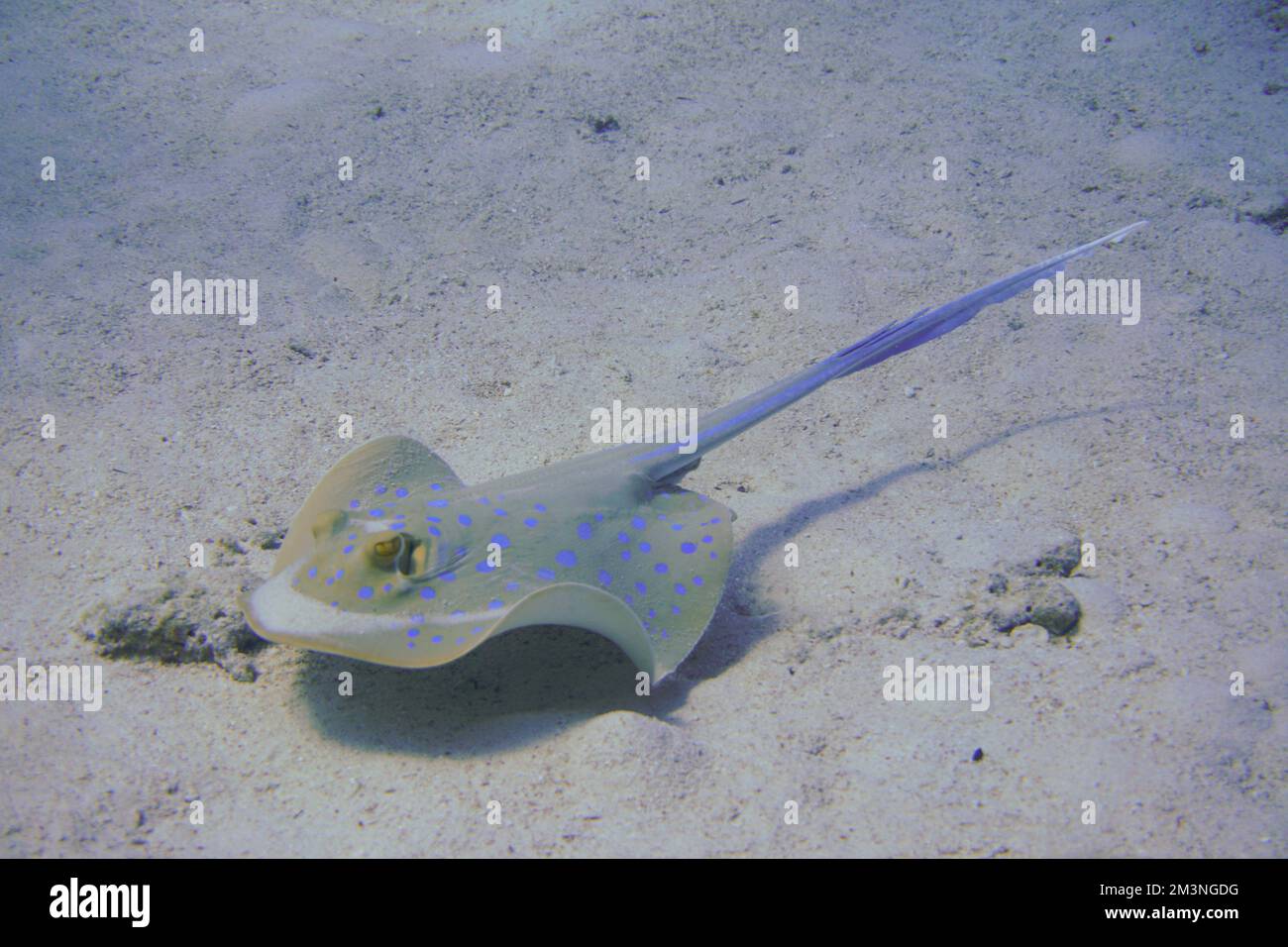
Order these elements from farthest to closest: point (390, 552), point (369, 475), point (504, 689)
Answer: point (369, 475) → point (504, 689) → point (390, 552)

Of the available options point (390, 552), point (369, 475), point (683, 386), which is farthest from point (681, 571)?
point (683, 386)

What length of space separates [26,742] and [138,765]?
40cm

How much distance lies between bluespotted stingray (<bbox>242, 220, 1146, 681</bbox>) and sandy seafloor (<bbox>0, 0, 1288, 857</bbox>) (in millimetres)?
430

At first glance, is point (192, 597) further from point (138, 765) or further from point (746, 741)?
point (746, 741)

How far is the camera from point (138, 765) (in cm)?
283

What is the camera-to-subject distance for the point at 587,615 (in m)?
2.98

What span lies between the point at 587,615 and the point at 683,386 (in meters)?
2.52

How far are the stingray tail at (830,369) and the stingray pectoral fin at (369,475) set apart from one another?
1053mm

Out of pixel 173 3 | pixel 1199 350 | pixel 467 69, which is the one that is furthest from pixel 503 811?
pixel 173 3

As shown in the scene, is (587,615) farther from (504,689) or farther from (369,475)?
(369,475)

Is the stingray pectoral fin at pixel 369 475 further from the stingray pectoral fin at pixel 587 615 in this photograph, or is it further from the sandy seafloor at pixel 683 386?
the stingray pectoral fin at pixel 587 615

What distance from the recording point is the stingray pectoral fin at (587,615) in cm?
280

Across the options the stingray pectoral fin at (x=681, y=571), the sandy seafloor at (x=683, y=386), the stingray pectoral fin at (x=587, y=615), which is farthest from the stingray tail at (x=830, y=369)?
the stingray pectoral fin at (x=587, y=615)

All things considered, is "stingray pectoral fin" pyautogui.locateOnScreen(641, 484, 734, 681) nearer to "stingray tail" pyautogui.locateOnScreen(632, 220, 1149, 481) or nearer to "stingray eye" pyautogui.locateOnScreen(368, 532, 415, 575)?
"stingray tail" pyautogui.locateOnScreen(632, 220, 1149, 481)
